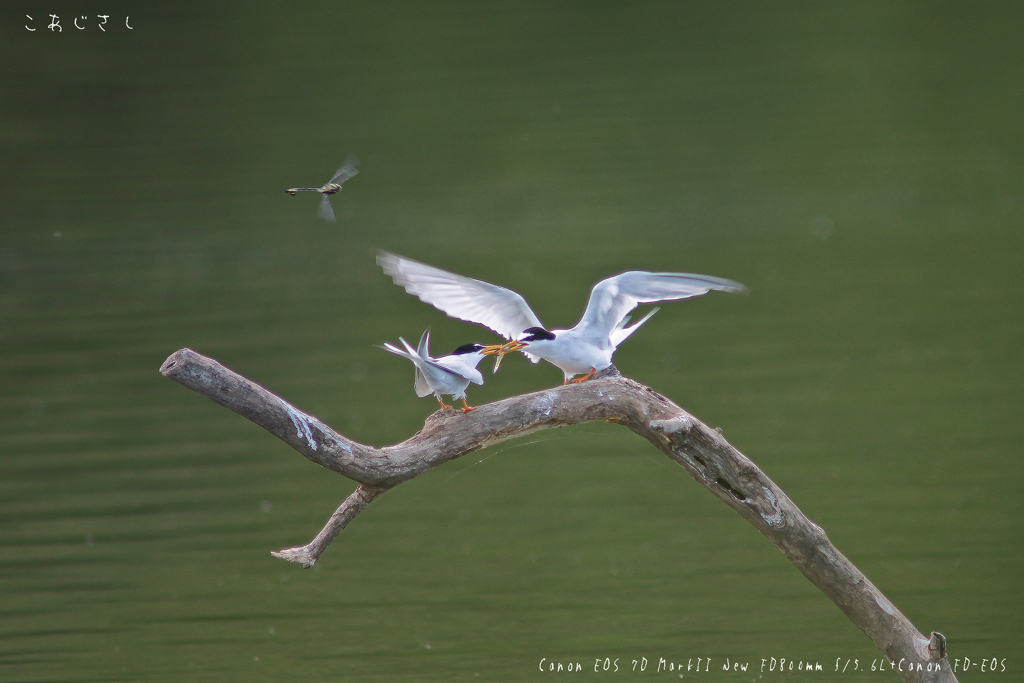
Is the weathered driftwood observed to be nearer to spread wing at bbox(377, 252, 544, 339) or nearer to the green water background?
spread wing at bbox(377, 252, 544, 339)

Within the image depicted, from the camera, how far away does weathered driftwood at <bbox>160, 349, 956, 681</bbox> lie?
3.08 meters

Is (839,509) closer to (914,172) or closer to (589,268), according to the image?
(589,268)

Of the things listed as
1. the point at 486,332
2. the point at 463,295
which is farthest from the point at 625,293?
the point at 486,332

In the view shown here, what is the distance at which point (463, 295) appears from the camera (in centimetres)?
382

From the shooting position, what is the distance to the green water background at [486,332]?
5.45m

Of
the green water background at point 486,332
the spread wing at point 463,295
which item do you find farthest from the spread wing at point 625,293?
the green water background at point 486,332

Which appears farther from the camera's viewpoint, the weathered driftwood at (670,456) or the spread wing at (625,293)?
the spread wing at (625,293)

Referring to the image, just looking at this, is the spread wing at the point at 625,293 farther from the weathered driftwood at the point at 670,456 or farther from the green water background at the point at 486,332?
the green water background at the point at 486,332

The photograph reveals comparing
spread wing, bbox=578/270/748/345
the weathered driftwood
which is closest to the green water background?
the weathered driftwood

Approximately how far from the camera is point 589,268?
410 inches

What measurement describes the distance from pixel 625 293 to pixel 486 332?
575 cm

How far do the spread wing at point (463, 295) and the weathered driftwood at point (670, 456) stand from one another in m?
0.44

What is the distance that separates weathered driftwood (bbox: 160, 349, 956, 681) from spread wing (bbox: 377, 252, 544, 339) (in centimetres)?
44

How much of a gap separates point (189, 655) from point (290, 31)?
10202 mm
